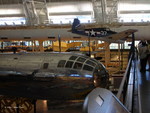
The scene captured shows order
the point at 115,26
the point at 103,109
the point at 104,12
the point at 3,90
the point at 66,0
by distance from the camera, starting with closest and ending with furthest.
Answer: the point at 103,109, the point at 3,90, the point at 115,26, the point at 104,12, the point at 66,0

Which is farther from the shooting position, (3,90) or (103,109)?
(3,90)

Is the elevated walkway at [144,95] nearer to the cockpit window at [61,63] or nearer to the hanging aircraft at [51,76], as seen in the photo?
the hanging aircraft at [51,76]

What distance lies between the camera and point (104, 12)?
1988 centimetres

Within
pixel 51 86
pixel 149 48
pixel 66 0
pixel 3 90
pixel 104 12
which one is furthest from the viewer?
pixel 66 0

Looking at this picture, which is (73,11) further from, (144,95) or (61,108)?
(144,95)

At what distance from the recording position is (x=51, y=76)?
225 inches

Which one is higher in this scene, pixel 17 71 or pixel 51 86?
pixel 17 71

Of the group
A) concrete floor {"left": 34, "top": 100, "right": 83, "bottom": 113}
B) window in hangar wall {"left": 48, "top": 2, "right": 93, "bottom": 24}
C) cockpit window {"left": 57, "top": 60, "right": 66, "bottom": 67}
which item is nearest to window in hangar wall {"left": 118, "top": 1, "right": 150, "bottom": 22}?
window in hangar wall {"left": 48, "top": 2, "right": 93, "bottom": 24}

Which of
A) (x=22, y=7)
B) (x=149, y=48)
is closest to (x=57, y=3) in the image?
(x=22, y=7)

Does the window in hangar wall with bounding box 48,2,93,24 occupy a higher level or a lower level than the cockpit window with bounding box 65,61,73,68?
higher

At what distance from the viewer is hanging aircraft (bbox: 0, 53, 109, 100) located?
18.6 ft

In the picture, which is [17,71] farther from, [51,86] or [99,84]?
[99,84]

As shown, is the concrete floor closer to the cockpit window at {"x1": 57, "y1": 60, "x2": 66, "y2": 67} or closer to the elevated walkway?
the cockpit window at {"x1": 57, "y1": 60, "x2": 66, "y2": 67}

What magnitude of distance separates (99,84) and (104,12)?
15.0m
